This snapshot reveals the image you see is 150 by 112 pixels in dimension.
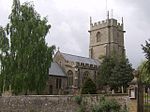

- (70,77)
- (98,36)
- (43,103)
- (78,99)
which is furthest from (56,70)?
(78,99)

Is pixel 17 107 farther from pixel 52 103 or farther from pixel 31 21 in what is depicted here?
pixel 31 21

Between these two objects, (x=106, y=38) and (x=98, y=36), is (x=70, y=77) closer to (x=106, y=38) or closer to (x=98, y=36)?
(x=106, y=38)

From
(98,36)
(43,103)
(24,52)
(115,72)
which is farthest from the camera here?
(98,36)

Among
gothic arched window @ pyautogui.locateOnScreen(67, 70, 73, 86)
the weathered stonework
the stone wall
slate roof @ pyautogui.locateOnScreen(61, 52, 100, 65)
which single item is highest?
the weathered stonework

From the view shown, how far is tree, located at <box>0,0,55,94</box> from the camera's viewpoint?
110ft

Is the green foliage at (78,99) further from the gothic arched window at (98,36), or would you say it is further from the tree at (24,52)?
the gothic arched window at (98,36)

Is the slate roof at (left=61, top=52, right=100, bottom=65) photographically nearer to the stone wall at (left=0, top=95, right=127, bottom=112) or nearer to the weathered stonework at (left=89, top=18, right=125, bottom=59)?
the weathered stonework at (left=89, top=18, right=125, bottom=59)

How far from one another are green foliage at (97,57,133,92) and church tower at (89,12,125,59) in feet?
46.3

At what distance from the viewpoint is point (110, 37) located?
67.5 meters

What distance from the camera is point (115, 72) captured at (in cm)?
4762

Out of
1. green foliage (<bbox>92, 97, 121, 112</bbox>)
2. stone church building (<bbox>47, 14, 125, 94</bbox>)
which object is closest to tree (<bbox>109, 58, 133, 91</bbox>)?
stone church building (<bbox>47, 14, 125, 94</bbox>)

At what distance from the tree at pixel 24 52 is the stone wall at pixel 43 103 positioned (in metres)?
5.18

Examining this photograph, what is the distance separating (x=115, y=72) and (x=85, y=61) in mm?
13545

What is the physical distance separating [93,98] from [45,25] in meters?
14.3
